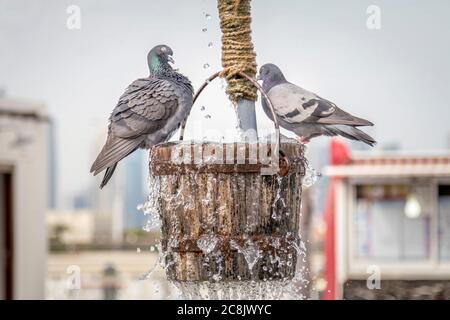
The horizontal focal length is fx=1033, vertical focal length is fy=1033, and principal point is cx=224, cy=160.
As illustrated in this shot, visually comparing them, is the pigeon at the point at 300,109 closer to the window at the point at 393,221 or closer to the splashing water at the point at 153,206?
the splashing water at the point at 153,206

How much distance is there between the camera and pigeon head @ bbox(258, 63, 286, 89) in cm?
369

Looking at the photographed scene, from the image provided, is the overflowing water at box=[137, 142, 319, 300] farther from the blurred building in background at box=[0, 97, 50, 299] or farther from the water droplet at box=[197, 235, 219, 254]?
the blurred building in background at box=[0, 97, 50, 299]

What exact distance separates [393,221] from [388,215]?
10 centimetres

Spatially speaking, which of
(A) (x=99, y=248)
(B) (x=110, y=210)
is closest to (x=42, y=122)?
(A) (x=99, y=248)

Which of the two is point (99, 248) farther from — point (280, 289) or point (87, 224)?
point (280, 289)

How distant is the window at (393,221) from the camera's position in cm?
1318

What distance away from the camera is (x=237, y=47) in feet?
12.2

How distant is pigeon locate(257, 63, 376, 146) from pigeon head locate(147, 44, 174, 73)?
34 cm

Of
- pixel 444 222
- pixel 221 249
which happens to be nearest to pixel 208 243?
pixel 221 249

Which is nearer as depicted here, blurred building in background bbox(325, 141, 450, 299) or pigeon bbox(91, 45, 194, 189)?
pigeon bbox(91, 45, 194, 189)

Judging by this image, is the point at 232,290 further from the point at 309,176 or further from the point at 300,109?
the point at 300,109

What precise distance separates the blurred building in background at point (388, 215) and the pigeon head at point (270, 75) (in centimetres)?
913

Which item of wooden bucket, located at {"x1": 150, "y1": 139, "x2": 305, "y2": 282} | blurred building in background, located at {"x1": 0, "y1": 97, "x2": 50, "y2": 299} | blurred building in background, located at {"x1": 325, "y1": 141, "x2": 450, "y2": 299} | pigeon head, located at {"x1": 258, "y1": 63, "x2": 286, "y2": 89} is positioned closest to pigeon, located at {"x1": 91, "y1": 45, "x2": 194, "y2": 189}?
wooden bucket, located at {"x1": 150, "y1": 139, "x2": 305, "y2": 282}
